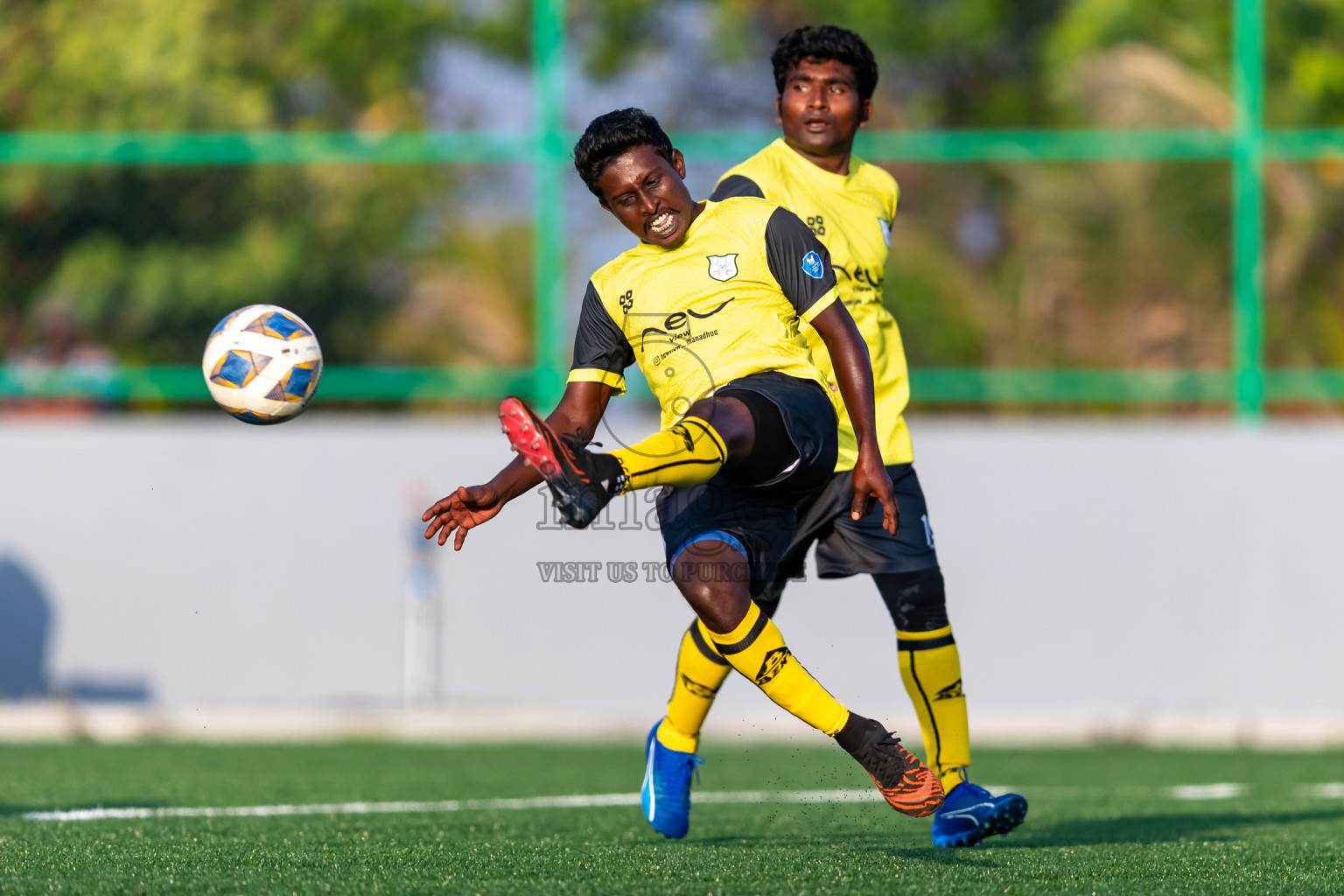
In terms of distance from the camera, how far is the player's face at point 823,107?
4988mm

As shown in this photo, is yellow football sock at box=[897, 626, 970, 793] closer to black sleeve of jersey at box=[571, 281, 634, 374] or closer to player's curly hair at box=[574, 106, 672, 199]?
black sleeve of jersey at box=[571, 281, 634, 374]

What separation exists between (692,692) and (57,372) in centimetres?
591

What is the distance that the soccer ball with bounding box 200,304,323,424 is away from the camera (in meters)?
4.63

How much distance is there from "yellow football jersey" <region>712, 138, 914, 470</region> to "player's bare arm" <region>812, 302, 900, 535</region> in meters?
0.44

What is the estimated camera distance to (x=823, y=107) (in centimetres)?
498

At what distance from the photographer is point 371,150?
9414 mm

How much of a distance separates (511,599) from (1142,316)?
174 inches

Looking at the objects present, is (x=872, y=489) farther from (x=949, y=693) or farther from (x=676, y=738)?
(x=676, y=738)

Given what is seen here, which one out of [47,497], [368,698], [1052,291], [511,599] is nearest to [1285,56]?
[1052,291]

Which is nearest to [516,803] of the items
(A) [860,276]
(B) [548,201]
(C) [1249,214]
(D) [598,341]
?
(D) [598,341]

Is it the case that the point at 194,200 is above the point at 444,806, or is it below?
above

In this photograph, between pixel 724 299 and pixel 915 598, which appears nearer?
pixel 724 299

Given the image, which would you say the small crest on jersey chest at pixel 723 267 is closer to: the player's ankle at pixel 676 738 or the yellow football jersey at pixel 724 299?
the yellow football jersey at pixel 724 299

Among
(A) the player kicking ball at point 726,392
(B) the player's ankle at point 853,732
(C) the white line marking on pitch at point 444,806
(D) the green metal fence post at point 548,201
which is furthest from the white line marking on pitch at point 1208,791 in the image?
(D) the green metal fence post at point 548,201
